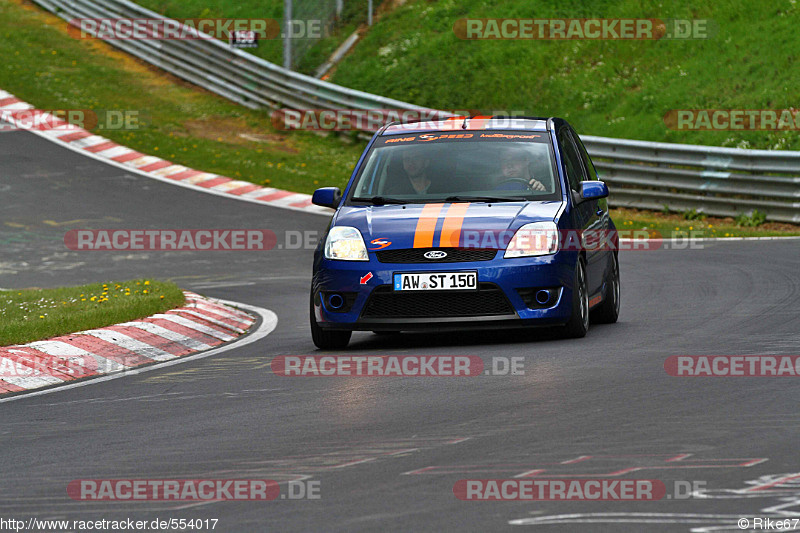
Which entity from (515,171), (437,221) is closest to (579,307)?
(437,221)

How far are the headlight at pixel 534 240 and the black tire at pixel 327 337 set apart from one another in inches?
56.3

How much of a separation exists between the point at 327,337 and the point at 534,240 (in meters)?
1.68

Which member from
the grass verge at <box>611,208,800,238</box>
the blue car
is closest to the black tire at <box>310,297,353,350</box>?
the blue car

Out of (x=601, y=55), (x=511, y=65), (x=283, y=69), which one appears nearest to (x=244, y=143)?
(x=283, y=69)

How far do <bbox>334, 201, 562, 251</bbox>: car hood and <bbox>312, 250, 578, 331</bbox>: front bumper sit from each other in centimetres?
16

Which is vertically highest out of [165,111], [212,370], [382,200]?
[165,111]

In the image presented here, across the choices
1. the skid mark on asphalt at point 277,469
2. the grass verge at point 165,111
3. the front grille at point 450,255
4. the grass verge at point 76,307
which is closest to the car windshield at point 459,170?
the front grille at point 450,255

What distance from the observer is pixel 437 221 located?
9.02 metres

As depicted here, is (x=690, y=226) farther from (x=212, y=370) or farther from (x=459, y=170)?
(x=212, y=370)

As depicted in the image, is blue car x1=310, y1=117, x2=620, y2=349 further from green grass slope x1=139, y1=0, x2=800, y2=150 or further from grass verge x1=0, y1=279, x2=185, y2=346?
green grass slope x1=139, y1=0, x2=800, y2=150

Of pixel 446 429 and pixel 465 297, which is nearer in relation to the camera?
pixel 446 429

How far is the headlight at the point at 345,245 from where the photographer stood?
9.00 metres

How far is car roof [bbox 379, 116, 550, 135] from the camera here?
10.4 meters

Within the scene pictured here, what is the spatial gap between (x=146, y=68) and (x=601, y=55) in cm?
1184
